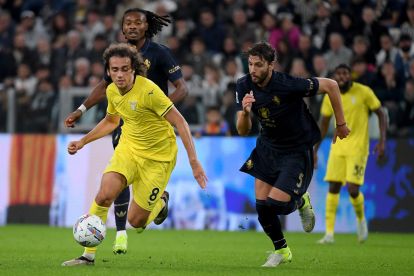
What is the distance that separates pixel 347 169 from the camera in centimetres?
1478

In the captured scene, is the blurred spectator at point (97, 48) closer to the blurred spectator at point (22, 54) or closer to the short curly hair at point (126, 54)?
the blurred spectator at point (22, 54)

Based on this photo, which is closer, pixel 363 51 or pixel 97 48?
pixel 363 51

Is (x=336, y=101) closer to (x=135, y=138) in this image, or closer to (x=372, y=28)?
(x=135, y=138)

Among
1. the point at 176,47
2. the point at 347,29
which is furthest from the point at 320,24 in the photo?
the point at 176,47

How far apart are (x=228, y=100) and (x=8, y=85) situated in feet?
15.8

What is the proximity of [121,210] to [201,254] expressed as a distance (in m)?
1.39

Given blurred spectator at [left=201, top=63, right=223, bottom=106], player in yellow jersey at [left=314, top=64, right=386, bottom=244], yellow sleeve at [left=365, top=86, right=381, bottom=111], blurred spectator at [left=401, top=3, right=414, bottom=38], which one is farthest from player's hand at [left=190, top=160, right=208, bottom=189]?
blurred spectator at [left=401, top=3, right=414, bottom=38]

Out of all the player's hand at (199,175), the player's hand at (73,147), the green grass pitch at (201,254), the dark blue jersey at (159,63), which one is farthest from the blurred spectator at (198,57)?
the player's hand at (199,175)

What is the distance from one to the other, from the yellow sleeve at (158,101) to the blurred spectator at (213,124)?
7.70 m

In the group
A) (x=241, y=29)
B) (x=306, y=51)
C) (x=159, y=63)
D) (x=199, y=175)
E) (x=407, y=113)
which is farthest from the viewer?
(x=241, y=29)

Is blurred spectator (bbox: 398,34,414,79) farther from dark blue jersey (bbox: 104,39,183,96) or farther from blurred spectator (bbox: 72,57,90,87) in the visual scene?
dark blue jersey (bbox: 104,39,183,96)

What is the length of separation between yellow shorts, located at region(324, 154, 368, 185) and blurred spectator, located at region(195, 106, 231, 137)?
129 inches

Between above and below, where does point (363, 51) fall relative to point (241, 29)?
below

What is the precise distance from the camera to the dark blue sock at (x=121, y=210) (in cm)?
1103
